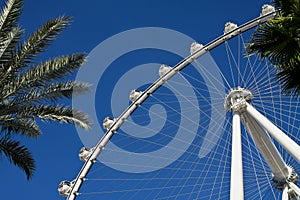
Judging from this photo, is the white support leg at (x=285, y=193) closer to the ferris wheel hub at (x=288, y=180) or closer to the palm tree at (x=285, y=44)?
the ferris wheel hub at (x=288, y=180)

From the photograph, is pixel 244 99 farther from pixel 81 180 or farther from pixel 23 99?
pixel 23 99

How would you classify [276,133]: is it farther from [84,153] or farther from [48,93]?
[84,153]

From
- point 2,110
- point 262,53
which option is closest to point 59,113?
point 2,110

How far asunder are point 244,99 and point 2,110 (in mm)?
8803

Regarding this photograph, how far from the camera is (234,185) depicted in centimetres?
1346

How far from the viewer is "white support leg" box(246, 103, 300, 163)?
44.7 ft

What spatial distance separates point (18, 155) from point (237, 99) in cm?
816

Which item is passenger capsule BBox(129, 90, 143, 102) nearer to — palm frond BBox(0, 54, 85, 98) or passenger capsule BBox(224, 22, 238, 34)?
passenger capsule BBox(224, 22, 238, 34)

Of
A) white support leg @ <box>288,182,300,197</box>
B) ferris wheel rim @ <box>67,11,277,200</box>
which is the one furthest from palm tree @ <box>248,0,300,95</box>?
ferris wheel rim @ <box>67,11,277,200</box>

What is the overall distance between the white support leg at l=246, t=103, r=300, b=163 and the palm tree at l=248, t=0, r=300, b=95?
5.14m

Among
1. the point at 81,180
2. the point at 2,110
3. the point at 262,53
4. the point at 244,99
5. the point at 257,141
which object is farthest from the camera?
the point at 81,180

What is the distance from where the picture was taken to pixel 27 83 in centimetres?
1280

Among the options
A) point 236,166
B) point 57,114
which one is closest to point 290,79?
point 236,166

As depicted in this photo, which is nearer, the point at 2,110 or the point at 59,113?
the point at 2,110
